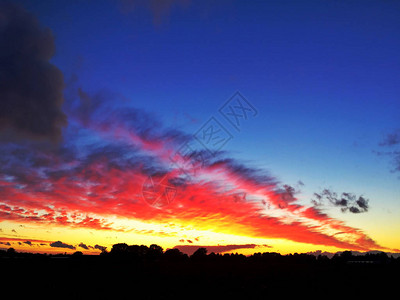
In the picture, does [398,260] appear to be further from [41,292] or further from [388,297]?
[41,292]

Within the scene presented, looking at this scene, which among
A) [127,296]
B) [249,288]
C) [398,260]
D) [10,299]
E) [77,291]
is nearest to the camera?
[10,299]

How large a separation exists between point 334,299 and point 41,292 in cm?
3823

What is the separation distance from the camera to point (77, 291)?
39156mm

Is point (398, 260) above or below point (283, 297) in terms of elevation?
above

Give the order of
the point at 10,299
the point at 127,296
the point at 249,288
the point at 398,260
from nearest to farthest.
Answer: the point at 10,299, the point at 127,296, the point at 249,288, the point at 398,260

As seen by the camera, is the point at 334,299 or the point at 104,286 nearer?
the point at 334,299

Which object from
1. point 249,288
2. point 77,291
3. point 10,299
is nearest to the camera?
point 10,299

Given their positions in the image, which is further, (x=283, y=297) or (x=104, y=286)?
(x=104, y=286)

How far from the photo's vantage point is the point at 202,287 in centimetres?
4500

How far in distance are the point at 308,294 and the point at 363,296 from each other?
291 inches

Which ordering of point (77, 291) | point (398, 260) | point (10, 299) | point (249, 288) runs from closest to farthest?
point (10, 299)
point (77, 291)
point (249, 288)
point (398, 260)

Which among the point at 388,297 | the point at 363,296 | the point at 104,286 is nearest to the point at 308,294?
the point at 363,296

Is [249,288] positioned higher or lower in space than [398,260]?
lower

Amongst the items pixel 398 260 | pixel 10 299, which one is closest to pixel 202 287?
pixel 10 299
